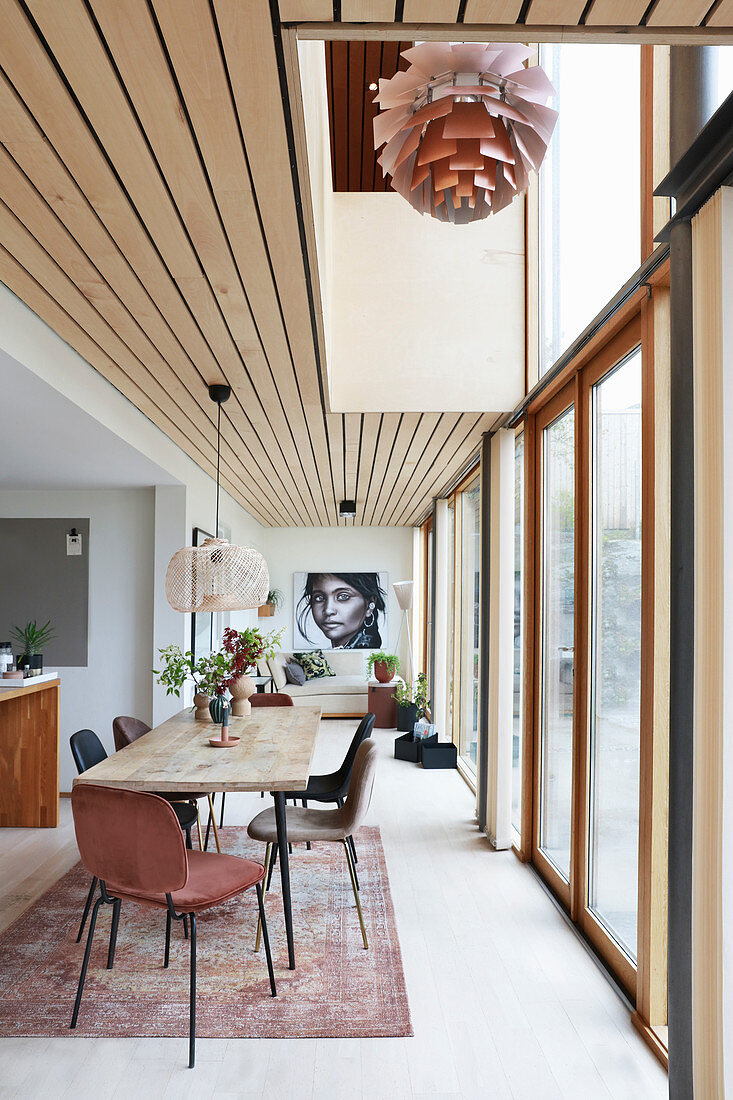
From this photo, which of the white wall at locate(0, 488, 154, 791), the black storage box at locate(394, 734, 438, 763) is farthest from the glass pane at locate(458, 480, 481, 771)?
the white wall at locate(0, 488, 154, 791)

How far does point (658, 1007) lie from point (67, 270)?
3.11 metres

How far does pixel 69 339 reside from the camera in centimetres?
341

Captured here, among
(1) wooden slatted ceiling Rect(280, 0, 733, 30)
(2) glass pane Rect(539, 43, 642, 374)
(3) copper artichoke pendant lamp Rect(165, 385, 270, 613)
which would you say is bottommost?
(3) copper artichoke pendant lamp Rect(165, 385, 270, 613)

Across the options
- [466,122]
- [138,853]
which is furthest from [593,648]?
[466,122]

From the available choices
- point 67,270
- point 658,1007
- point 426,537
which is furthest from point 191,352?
point 426,537

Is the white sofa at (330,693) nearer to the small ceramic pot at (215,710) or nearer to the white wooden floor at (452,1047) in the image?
the small ceramic pot at (215,710)

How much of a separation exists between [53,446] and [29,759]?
2.18 meters

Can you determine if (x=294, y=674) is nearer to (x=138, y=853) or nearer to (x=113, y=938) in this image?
(x=113, y=938)

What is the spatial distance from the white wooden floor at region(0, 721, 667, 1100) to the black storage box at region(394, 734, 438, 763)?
135 inches

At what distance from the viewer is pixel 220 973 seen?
3.16 metres

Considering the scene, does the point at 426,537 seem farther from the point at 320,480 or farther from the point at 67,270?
the point at 67,270

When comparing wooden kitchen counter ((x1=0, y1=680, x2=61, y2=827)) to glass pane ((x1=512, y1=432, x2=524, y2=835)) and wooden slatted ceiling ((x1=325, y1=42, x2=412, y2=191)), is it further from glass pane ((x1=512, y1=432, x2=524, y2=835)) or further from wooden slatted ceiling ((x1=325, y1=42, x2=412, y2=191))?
wooden slatted ceiling ((x1=325, y1=42, x2=412, y2=191))

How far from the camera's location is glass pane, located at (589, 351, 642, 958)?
2.87 meters

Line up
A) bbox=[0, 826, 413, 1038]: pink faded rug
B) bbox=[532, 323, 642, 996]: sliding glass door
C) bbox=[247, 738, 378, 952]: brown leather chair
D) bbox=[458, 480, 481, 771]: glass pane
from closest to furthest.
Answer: bbox=[0, 826, 413, 1038]: pink faded rug, bbox=[532, 323, 642, 996]: sliding glass door, bbox=[247, 738, 378, 952]: brown leather chair, bbox=[458, 480, 481, 771]: glass pane
